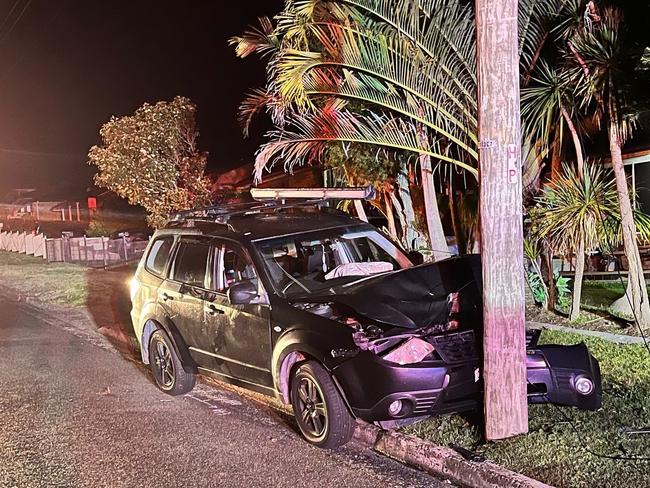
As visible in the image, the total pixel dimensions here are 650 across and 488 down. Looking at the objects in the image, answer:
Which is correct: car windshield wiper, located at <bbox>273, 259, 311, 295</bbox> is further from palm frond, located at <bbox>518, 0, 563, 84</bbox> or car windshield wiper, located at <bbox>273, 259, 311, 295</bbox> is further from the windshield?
palm frond, located at <bbox>518, 0, 563, 84</bbox>

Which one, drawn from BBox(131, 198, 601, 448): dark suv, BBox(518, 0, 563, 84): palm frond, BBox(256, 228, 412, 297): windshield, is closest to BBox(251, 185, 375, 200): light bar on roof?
BBox(131, 198, 601, 448): dark suv

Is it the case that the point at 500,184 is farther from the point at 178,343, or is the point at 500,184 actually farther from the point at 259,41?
the point at 259,41

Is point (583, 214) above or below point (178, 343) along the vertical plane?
above

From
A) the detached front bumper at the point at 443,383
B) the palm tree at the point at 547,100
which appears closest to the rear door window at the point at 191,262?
the detached front bumper at the point at 443,383

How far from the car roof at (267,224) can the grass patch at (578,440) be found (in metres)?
2.24

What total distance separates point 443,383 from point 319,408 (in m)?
1.01

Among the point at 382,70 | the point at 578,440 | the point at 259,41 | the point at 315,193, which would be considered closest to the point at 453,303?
the point at 578,440

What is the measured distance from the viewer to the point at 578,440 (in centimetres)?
511

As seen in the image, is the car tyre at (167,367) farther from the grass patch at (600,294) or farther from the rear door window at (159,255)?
the grass patch at (600,294)

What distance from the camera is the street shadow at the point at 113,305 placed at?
36.1 ft

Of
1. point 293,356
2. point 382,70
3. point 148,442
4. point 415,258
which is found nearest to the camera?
point 293,356

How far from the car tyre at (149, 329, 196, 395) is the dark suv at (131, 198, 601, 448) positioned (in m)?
0.02

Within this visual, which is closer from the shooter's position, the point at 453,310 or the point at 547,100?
the point at 453,310

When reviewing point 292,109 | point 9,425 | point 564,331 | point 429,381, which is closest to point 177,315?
point 9,425
